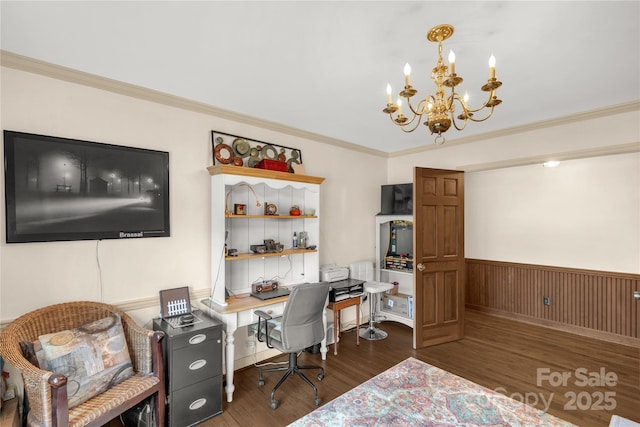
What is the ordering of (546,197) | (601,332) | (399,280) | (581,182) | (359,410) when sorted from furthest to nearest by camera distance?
(399,280), (546,197), (581,182), (601,332), (359,410)

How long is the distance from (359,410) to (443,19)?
2.77 metres

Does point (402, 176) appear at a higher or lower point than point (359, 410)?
higher

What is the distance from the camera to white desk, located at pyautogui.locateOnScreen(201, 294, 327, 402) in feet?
8.34

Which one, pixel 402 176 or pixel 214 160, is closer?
pixel 214 160

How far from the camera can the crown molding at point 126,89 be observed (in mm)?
2016

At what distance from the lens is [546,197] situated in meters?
4.32

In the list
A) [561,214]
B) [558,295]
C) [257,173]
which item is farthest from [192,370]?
[561,214]

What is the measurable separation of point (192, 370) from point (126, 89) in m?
2.26

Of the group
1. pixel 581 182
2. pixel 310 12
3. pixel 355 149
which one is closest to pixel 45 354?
pixel 310 12

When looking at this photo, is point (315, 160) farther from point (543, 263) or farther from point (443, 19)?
point (543, 263)

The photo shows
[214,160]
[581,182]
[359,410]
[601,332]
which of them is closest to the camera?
[359,410]

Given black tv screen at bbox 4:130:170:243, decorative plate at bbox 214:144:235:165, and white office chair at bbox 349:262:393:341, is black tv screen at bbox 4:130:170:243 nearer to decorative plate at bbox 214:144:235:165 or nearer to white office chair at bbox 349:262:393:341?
decorative plate at bbox 214:144:235:165

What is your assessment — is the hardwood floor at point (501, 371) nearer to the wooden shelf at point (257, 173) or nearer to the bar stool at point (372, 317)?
the bar stool at point (372, 317)

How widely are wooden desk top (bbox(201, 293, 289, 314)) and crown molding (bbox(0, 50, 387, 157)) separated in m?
1.81
